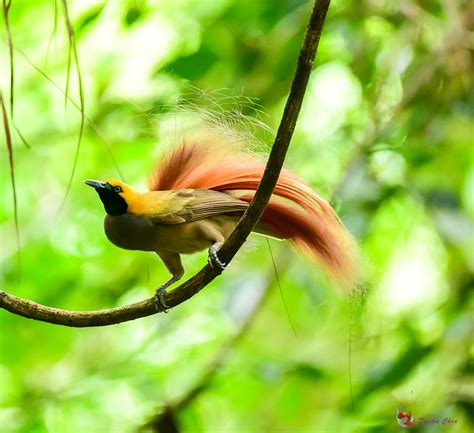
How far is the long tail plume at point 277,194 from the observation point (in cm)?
159

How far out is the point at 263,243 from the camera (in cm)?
240

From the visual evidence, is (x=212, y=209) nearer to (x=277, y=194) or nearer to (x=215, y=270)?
(x=277, y=194)

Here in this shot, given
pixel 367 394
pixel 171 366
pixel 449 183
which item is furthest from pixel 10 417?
pixel 449 183

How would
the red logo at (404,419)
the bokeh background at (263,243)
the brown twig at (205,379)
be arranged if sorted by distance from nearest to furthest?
1. the red logo at (404,419)
2. the brown twig at (205,379)
3. the bokeh background at (263,243)

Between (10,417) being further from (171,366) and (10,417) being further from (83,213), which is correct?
(83,213)

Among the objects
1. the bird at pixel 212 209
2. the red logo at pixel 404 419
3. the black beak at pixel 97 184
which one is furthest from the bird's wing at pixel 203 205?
the red logo at pixel 404 419

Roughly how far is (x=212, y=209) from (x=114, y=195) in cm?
20

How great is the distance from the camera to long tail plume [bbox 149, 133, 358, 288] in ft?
5.23

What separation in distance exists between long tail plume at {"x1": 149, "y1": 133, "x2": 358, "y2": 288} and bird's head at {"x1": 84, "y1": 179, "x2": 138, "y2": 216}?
0.47 feet

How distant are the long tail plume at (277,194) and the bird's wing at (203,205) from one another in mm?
21

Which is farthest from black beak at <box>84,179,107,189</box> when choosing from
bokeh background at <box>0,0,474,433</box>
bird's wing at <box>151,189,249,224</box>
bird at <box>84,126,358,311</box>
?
bokeh background at <box>0,0,474,433</box>

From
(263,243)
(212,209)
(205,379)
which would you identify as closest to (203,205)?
(212,209)

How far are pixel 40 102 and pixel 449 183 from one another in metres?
1.73

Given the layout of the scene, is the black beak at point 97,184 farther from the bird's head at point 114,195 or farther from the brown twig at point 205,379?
the brown twig at point 205,379
